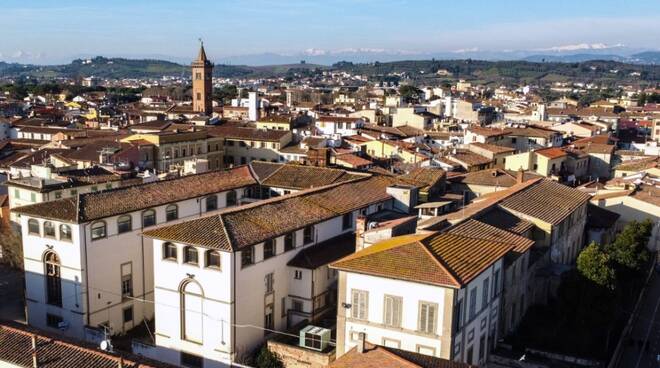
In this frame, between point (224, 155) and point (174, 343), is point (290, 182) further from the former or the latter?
point (224, 155)

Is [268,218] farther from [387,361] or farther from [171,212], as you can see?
[387,361]

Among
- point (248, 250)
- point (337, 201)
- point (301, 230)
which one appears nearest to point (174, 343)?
point (248, 250)

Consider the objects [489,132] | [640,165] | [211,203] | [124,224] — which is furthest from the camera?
[489,132]

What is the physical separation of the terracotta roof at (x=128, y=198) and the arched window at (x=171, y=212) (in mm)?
457

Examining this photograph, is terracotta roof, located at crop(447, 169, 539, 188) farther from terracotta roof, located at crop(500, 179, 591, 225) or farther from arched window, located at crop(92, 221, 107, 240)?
arched window, located at crop(92, 221, 107, 240)

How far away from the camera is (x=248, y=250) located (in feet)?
97.0

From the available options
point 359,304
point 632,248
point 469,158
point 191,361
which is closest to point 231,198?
point 191,361

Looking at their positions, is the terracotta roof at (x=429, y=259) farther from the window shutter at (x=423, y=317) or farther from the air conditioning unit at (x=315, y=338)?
the air conditioning unit at (x=315, y=338)

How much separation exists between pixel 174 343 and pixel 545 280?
20499mm

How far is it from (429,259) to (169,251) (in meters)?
11.7

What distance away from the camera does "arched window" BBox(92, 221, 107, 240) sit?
108 ft

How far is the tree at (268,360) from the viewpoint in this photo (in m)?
29.0

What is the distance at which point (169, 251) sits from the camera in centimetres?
2998

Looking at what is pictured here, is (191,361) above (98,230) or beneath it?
beneath
